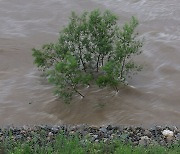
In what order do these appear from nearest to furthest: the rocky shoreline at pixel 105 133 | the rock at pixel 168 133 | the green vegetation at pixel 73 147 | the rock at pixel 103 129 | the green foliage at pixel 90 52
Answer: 1. the green vegetation at pixel 73 147
2. the rocky shoreline at pixel 105 133
3. the rock at pixel 168 133
4. the rock at pixel 103 129
5. the green foliage at pixel 90 52

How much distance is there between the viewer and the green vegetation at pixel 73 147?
700 cm

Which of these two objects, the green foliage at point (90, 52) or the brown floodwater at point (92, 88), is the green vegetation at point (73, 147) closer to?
the brown floodwater at point (92, 88)

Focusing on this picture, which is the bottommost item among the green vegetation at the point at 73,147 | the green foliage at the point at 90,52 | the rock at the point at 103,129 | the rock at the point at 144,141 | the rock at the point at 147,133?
the rock at the point at 147,133

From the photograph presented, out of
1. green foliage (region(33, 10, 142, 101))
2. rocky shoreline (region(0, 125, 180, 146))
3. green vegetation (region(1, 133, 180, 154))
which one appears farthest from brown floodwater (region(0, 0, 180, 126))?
green vegetation (region(1, 133, 180, 154))

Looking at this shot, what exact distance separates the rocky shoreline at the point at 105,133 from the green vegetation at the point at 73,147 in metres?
0.25

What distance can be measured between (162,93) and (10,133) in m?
4.07

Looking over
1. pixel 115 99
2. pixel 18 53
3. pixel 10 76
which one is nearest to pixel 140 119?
pixel 115 99

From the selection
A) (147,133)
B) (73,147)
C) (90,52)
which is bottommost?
(147,133)

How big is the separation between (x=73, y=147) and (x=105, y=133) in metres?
1.31

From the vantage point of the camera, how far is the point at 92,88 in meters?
10.7

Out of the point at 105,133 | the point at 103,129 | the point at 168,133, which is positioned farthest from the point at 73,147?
the point at 168,133

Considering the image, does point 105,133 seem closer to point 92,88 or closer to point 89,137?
point 89,137

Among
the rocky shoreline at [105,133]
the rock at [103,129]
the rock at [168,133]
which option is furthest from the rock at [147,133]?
the rock at [103,129]

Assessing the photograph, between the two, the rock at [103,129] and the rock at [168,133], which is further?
the rock at [103,129]
